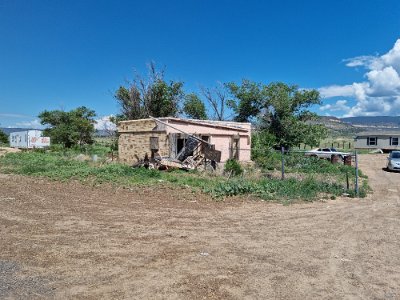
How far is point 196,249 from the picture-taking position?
657 centimetres

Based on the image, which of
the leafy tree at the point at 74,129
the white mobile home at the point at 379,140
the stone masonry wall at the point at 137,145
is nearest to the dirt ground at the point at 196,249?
the stone masonry wall at the point at 137,145

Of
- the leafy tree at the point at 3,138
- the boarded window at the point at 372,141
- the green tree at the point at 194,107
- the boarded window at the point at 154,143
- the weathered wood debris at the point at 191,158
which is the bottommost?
the weathered wood debris at the point at 191,158

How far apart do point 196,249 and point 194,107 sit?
37.1m

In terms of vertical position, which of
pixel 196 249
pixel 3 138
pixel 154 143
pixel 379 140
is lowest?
pixel 196 249

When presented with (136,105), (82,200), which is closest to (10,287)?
(82,200)

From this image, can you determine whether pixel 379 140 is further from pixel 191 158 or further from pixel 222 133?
pixel 191 158

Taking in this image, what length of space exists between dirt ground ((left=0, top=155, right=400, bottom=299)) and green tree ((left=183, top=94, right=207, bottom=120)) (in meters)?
32.2

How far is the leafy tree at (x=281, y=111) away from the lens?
123 ft

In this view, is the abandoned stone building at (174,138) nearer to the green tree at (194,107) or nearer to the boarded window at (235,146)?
the boarded window at (235,146)

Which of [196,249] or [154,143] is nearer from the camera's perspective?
[196,249]

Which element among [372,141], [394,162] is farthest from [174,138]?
[372,141]

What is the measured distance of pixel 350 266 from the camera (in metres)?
5.84

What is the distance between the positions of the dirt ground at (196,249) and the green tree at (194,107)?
106 feet

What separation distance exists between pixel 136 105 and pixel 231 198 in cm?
2879
